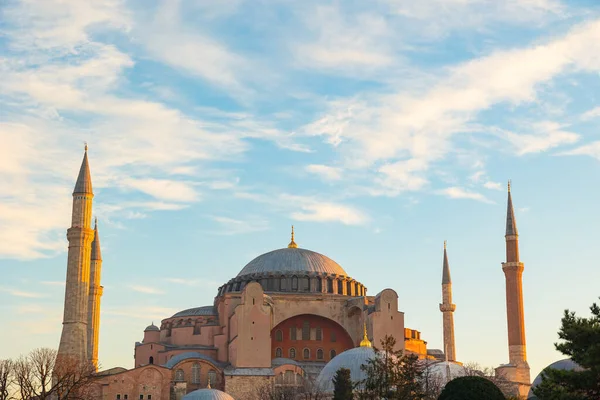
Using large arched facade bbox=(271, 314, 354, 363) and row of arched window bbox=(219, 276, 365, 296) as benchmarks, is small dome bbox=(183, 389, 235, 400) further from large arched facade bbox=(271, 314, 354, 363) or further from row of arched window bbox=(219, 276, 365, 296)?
row of arched window bbox=(219, 276, 365, 296)

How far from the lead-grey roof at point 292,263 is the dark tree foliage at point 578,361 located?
2930 cm

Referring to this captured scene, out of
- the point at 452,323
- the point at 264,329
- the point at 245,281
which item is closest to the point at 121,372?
the point at 264,329

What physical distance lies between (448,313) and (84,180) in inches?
886

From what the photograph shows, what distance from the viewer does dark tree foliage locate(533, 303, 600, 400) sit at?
18141 mm

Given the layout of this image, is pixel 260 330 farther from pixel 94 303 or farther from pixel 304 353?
pixel 94 303

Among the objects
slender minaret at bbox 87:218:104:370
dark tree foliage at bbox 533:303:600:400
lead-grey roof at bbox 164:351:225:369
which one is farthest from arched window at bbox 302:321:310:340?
dark tree foliage at bbox 533:303:600:400

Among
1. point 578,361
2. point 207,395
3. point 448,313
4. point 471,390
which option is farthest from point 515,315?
point 578,361

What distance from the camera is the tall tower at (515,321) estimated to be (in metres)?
46.7

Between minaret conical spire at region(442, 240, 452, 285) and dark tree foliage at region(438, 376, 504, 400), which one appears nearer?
dark tree foliage at region(438, 376, 504, 400)

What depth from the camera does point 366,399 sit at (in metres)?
27.6

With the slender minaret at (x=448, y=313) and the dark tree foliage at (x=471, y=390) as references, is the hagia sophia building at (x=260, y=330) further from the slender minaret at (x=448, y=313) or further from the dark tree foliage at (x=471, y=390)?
the dark tree foliage at (x=471, y=390)

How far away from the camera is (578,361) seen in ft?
61.4

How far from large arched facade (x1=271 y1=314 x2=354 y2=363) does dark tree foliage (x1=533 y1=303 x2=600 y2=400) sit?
26.6m

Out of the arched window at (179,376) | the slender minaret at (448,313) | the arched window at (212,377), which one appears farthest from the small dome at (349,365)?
the slender minaret at (448,313)
